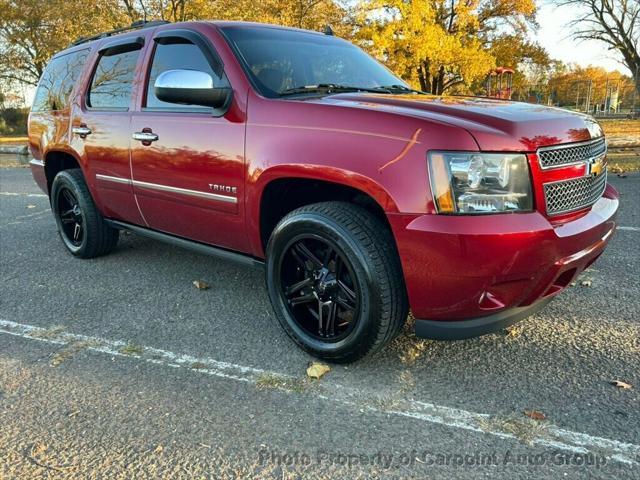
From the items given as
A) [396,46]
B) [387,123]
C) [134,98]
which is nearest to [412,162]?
[387,123]

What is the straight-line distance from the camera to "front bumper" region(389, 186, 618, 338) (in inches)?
91.0

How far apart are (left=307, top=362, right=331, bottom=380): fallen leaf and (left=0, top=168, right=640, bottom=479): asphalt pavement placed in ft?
0.11

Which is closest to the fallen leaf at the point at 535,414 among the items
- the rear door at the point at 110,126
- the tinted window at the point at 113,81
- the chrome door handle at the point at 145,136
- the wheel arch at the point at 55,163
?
the chrome door handle at the point at 145,136

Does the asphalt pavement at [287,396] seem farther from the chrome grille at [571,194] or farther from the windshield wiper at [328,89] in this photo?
the windshield wiper at [328,89]

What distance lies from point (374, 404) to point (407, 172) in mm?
1085

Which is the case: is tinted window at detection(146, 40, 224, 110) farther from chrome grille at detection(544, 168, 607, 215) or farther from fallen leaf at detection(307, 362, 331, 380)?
chrome grille at detection(544, 168, 607, 215)

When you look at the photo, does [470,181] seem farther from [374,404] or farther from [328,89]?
[328,89]

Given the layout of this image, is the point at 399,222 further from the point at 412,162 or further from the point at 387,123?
the point at 387,123

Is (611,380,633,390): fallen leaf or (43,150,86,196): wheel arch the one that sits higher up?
(43,150,86,196): wheel arch

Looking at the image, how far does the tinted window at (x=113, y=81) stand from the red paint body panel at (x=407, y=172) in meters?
0.54

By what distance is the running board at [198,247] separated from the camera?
3421 mm

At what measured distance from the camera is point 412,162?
2.40 meters

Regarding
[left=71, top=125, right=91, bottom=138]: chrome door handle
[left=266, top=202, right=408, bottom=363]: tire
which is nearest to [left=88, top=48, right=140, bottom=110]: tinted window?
[left=71, top=125, right=91, bottom=138]: chrome door handle

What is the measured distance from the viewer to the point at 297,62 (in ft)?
11.5
